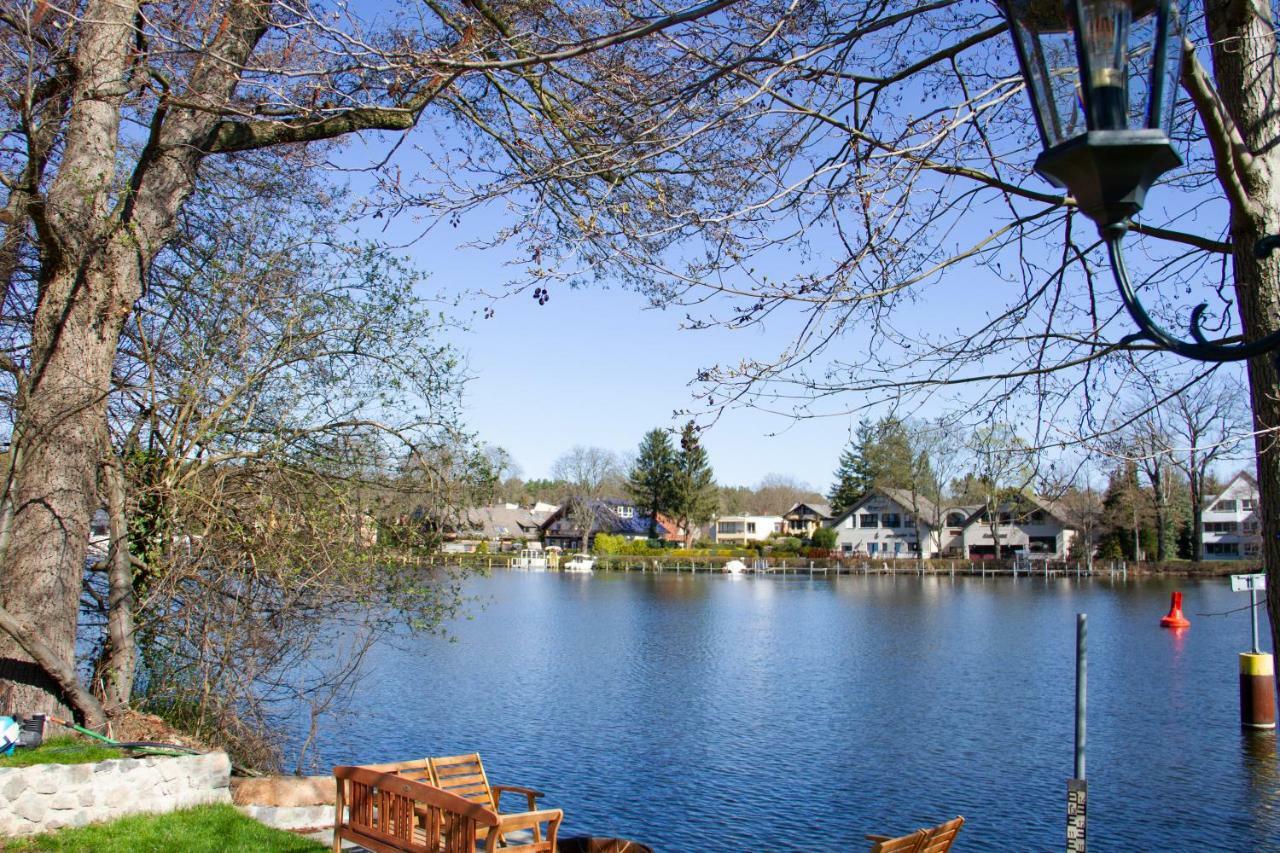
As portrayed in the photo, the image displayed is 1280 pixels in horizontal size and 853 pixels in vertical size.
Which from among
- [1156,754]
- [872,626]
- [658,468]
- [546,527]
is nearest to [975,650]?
[872,626]

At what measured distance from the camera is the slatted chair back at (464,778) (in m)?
8.30

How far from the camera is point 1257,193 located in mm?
4430

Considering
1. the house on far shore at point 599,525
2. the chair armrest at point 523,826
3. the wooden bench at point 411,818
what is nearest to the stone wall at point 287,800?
the wooden bench at point 411,818

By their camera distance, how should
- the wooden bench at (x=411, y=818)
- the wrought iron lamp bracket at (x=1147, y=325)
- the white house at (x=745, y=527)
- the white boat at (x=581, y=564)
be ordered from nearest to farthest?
the wrought iron lamp bracket at (x=1147, y=325) < the wooden bench at (x=411, y=818) < the white boat at (x=581, y=564) < the white house at (x=745, y=527)

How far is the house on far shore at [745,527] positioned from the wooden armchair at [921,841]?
97428mm

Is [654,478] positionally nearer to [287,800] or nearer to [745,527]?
[745,527]

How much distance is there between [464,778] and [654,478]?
8363 cm

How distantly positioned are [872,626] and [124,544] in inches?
1214

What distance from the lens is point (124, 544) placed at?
9.19 metres

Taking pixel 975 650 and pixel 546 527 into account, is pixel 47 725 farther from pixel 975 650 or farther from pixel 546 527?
pixel 546 527

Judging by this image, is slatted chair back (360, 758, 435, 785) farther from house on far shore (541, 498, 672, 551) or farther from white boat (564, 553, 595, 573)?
house on far shore (541, 498, 672, 551)

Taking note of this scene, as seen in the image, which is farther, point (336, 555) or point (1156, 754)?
point (1156, 754)

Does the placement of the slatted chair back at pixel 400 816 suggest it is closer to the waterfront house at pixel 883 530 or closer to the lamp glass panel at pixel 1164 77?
the lamp glass panel at pixel 1164 77

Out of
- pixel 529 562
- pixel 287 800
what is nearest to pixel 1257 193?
pixel 287 800
